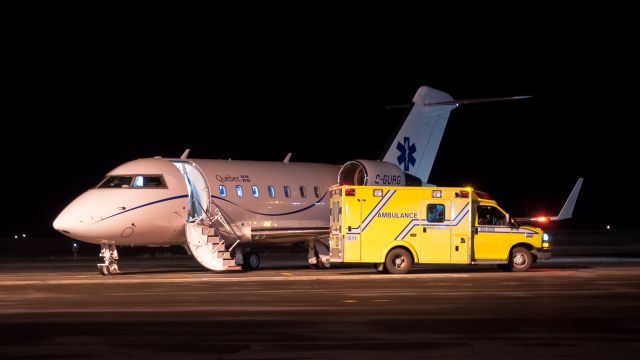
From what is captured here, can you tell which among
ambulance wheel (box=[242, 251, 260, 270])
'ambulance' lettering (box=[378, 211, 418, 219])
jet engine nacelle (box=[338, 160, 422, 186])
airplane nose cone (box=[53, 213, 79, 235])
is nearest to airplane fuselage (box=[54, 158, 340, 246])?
airplane nose cone (box=[53, 213, 79, 235])

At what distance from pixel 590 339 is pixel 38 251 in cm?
3907

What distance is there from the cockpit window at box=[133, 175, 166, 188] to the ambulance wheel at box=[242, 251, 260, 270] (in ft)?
15.1

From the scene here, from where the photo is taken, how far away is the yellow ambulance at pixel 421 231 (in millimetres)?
28016

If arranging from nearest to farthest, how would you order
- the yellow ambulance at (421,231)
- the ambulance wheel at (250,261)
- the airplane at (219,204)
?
the yellow ambulance at (421,231), the airplane at (219,204), the ambulance wheel at (250,261)

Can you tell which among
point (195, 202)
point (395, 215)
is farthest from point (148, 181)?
point (395, 215)

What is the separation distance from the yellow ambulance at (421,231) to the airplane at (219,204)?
4.13 metres

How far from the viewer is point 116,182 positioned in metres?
30.0

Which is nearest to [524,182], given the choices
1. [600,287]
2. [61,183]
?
[61,183]

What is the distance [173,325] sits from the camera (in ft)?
48.7

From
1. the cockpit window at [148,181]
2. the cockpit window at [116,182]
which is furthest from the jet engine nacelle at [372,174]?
the cockpit window at [116,182]

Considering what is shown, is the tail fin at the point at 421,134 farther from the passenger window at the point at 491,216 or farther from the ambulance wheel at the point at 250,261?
the passenger window at the point at 491,216

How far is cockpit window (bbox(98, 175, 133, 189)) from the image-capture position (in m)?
29.8

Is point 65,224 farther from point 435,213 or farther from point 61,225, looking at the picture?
point 435,213

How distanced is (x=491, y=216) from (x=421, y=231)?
211 centimetres
